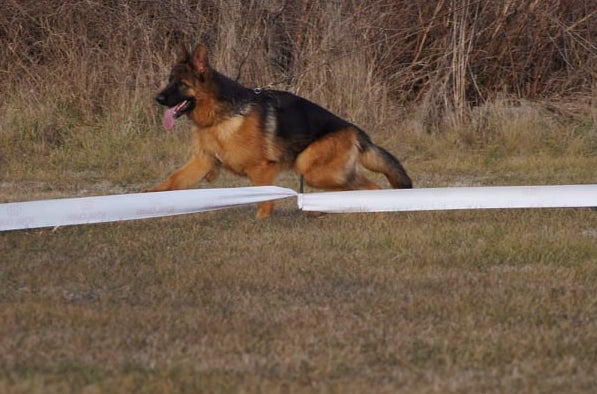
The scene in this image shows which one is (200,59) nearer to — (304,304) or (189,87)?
(189,87)

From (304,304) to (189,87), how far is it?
3077 millimetres

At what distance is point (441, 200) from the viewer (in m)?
7.07

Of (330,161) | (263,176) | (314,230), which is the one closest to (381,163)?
(330,161)

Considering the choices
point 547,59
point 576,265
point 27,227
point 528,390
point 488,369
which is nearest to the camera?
point 528,390

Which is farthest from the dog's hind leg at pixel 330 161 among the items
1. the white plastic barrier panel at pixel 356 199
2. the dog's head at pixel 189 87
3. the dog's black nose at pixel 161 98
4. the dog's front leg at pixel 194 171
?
the dog's black nose at pixel 161 98

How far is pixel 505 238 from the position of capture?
6.46 m

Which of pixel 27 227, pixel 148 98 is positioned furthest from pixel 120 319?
pixel 148 98

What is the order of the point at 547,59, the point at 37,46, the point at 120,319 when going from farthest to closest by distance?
the point at 547,59 → the point at 37,46 → the point at 120,319

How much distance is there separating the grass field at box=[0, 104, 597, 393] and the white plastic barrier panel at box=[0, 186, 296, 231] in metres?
0.11

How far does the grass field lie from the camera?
150 inches

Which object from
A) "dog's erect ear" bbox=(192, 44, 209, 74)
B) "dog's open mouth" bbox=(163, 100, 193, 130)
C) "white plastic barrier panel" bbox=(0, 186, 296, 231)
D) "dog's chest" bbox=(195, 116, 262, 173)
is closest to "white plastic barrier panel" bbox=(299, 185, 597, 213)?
"white plastic barrier panel" bbox=(0, 186, 296, 231)

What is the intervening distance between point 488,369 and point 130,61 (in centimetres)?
921

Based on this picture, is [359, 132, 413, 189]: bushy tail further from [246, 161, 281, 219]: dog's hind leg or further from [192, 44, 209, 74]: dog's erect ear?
[192, 44, 209, 74]: dog's erect ear

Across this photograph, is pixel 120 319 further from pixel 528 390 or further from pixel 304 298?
pixel 528 390
